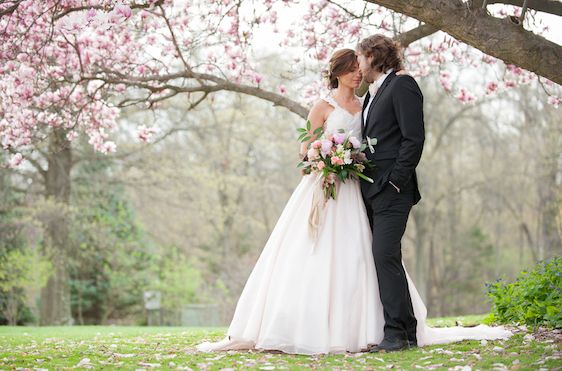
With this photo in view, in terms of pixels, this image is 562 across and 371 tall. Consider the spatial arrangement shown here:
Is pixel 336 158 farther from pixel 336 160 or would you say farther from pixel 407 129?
pixel 407 129

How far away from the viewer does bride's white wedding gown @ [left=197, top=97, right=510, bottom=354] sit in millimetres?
4891

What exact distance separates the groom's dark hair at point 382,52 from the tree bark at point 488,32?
1.25 ft

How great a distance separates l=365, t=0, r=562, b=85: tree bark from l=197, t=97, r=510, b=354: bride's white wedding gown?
1.04 meters

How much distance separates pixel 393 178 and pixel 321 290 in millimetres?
953

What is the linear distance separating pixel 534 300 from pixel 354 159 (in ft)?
6.86

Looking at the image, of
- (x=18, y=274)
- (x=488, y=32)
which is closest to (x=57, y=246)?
(x=18, y=274)

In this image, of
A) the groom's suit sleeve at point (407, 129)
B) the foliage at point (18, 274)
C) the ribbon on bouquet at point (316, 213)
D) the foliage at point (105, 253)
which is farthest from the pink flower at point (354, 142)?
the foliage at point (105, 253)

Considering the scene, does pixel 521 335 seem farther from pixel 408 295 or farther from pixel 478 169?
pixel 478 169

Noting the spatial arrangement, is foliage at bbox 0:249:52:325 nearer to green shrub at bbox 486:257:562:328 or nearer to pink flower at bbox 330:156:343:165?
green shrub at bbox 486:257:562:328

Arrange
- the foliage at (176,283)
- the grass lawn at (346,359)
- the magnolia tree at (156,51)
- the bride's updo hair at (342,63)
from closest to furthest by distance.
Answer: the grass lawn at (346,359) < the bride's updo hair at (342,63) < the magnolia tree at (156,51) < the foliage at (176,283)

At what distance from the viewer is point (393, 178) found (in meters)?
4.80

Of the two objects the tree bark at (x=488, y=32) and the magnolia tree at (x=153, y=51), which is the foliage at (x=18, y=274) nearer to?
the magnolia tree at (x=153, y=51)

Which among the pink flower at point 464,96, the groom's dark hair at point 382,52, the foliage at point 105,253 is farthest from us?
the foliage at point 105,253

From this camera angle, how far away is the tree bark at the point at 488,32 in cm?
469
